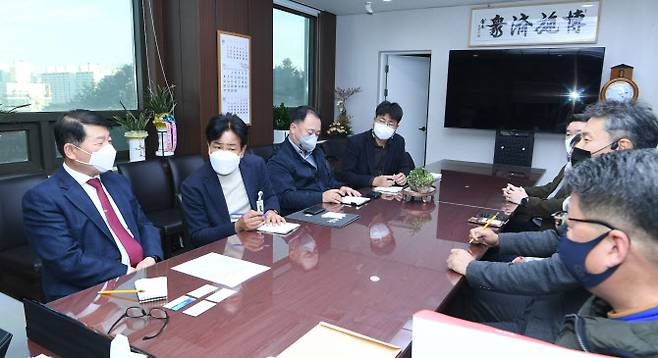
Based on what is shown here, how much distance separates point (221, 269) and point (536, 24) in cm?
482

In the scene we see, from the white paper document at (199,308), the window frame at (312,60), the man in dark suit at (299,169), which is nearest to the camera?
the white paper document at (199,308)

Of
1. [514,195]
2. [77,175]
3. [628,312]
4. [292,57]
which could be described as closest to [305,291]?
[628,312]

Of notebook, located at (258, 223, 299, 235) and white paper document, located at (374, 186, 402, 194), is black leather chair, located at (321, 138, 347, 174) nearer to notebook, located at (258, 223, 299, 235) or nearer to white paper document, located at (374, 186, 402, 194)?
white paper document, located at (374, 186, 402, 194)

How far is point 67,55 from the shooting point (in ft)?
10.8

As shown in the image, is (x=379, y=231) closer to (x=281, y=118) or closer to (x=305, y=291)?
(x=305, y=291)

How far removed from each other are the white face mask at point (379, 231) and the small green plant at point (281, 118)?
3.12 meters

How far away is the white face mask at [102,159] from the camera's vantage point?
1.76 meters

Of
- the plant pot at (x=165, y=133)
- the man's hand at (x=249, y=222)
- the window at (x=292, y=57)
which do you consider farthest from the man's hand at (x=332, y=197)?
the window at (x=292, y=57)

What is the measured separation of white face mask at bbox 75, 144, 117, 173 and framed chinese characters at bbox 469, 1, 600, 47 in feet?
15.2

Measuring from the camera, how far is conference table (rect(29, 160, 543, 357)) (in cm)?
109

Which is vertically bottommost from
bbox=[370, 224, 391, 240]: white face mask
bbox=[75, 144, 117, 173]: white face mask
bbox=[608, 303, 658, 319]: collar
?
bbox=[370, 224, 391, 240]: white face mask

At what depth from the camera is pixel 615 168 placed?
866 millimetres

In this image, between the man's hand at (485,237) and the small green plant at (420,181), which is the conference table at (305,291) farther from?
the small green plant at (420,181)

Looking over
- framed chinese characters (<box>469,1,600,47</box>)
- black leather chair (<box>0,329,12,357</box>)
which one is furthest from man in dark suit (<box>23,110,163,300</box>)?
framed chinese characters (<box>469,1,600,47</box>)
